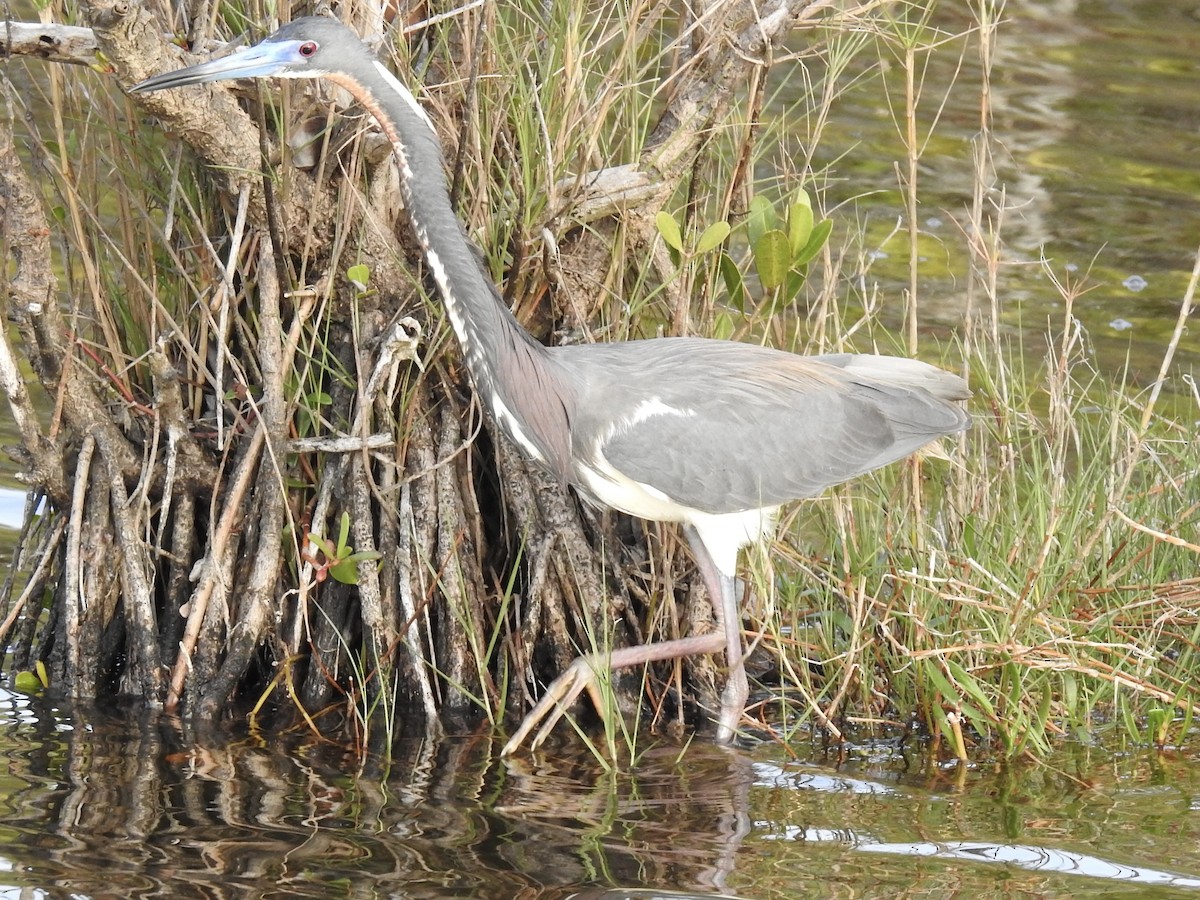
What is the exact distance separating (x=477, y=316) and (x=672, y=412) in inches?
25.8

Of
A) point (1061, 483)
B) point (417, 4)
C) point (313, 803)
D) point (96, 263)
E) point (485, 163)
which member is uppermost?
point (417, 4)

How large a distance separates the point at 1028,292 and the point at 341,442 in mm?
5089

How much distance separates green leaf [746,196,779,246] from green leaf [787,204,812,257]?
0.05 meters

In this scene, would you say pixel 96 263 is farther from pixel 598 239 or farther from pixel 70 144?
pixel 598 239

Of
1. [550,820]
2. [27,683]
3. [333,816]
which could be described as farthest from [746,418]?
[27,683]

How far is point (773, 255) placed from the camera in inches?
180

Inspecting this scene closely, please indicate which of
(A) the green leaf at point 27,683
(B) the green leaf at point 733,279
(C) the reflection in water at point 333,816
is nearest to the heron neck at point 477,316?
(B) the green leaf at point 733,279

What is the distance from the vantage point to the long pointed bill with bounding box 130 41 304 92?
3734 millimetres

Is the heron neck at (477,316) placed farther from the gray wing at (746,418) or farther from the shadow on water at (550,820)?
the shadow on water at (550,820)

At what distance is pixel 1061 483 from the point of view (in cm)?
470

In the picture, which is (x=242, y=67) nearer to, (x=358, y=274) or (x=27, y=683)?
(x=358, y=274)

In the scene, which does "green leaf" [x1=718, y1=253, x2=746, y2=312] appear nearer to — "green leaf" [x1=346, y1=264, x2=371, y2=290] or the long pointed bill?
"green leaf" [x1=346, y1=264, x2=371, y2=290]

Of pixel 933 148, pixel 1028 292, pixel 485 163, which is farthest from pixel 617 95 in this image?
pixel 933 148

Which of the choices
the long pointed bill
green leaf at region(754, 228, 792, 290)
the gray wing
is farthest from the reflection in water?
the long pointed bill
